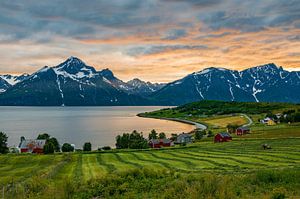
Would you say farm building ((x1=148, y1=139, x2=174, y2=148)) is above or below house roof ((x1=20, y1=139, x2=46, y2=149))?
below

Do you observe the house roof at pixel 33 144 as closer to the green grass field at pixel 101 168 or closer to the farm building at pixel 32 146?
the farm building at pixel 32 146

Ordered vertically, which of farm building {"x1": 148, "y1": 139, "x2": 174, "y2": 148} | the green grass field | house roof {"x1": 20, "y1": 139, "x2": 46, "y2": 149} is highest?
house roof {"x1": 20, "y1": 139, "x2": 46, "y2": 149}

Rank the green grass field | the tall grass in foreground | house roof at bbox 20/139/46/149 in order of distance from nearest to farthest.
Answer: the tall grass in foreground → the green grass field → house roof at bbox 20/139/46/149

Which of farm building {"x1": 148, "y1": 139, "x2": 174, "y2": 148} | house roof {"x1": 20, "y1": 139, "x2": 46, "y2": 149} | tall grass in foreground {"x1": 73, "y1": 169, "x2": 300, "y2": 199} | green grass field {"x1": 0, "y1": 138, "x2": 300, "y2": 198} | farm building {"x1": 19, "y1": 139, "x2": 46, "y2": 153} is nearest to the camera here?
tall grass in foreground {"x1": 73, "y1": 169, "x2": 300, "y2": 199}

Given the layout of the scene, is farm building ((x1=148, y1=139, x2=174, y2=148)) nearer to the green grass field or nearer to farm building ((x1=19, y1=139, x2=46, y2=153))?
farm building ((x1=19, y1=139, x2=46, y2=153))

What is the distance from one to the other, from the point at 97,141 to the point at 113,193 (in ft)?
356

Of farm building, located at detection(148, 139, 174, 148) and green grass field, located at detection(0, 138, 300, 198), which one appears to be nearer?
green grass field, located at detection(0, 138, 300, 198)

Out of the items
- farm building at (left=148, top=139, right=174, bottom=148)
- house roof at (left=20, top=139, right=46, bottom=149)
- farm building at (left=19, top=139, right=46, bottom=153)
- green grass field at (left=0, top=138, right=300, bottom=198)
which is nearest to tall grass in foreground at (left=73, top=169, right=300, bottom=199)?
green grass field at (left=0, top=138, right=300, bottom=198)

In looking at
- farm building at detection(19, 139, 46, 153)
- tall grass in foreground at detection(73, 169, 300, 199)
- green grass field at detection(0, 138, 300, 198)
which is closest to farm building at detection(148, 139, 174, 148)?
farm building at detection(19, 139, 46, 153)

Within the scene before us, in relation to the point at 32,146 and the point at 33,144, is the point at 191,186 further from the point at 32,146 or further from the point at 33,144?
the point at 33,144

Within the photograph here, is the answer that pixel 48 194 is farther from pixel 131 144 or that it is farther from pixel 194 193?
pixel 131 144

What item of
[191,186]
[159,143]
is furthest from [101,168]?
[159,143]

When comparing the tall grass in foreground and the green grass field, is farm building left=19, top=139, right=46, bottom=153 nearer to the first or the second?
the green grass field

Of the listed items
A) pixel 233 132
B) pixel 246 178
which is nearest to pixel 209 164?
pixel 246 178
